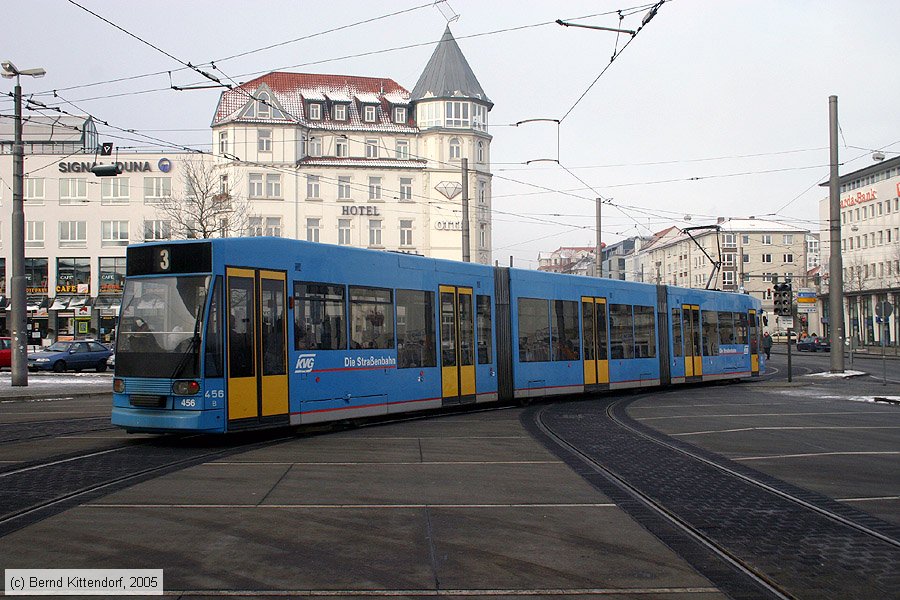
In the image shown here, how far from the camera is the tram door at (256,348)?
40.7 feet

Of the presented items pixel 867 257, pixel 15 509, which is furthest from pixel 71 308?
pixel 867 257

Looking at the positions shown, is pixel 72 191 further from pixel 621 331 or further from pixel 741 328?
pixel 621 331

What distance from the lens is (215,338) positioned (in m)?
12.1

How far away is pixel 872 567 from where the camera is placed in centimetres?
621

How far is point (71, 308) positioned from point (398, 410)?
165 ft

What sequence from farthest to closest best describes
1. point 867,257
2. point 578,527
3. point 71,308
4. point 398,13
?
point 867,257 → point 71,308 → point 398,13 → point 578,527

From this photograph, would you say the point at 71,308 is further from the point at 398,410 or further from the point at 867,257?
the point at 867,257

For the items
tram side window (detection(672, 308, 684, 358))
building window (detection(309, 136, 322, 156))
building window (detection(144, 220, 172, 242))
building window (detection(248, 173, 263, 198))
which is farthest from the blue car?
building window (detection(309, 136, 322, 156))

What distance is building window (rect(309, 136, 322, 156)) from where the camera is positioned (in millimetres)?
62188

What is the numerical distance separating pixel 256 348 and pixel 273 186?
49010mm

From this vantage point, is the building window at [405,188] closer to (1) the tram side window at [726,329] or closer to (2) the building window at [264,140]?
(2) the building window at [264,140]

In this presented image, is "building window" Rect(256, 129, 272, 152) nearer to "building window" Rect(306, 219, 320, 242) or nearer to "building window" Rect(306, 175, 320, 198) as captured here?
"building window" Rect(306, 175, 320, 198)

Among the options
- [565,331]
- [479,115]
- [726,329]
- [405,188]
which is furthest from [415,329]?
[479,115]

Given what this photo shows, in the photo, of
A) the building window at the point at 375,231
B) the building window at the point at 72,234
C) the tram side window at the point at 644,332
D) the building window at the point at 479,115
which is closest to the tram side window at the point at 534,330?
the tram side window at the point at 644,332
